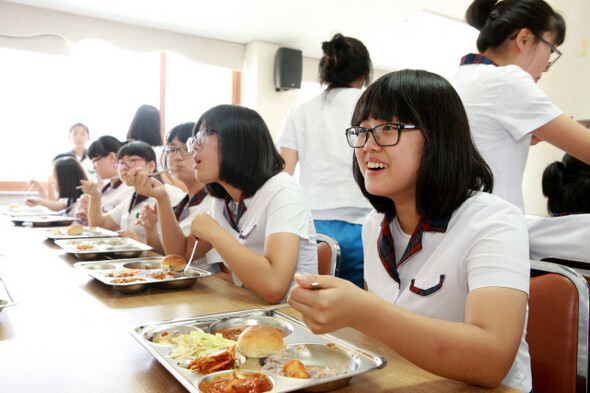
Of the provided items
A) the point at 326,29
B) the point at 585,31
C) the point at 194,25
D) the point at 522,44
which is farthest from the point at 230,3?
the point at 522,44

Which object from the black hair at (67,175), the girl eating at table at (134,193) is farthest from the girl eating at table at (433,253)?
the black hair at (67,175)

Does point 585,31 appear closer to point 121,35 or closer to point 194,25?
point 194,25

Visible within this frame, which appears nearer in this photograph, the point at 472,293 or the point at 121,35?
the point at 472,293

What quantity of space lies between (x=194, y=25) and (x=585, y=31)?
14.3 feet

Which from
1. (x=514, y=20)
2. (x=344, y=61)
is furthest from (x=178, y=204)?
(x=514, y=20)

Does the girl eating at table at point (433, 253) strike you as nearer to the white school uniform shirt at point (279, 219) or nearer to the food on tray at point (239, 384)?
the food on tray at point (239, 384)

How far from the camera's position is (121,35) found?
5.51 meters

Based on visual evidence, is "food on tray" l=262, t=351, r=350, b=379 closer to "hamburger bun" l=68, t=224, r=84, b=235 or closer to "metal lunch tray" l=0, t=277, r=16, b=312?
"metal lunch tray" l=0, t=277, r=16, b=312

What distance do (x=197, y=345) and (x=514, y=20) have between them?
4.47 ft

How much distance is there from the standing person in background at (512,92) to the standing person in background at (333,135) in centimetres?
68

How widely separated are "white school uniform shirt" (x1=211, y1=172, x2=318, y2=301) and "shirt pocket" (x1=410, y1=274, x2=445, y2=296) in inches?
19.0

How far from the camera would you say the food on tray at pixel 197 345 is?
77cm

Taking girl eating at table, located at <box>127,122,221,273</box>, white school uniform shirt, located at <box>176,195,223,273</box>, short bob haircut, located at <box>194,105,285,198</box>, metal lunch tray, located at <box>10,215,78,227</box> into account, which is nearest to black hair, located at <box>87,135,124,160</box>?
metal lunch tray, located at <box>10,215,78,227</box>

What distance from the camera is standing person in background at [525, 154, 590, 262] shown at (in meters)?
1.20
